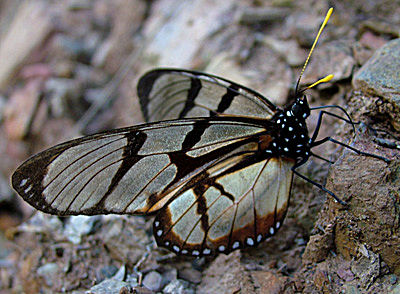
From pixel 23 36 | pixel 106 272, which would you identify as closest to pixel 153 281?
pixel 106 272

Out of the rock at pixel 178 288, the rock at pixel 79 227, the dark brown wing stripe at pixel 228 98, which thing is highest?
the dark brown wing stripe at pixel 228 98

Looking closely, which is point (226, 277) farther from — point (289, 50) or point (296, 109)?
point (289, 50)

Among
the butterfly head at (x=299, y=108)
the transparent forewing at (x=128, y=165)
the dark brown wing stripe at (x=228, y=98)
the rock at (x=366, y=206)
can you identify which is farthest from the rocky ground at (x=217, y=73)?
the dark brown wing stripe at (x=228, y=98)

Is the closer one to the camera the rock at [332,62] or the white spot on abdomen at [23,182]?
the white spot on abdomen at [23,182]

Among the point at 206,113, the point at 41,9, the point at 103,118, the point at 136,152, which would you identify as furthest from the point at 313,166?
the point at 41,9

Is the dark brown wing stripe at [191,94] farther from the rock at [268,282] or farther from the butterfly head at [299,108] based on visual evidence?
the rock at [268,282]

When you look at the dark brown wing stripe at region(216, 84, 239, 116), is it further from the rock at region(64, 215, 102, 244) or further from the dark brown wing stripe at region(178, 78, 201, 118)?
the rock at region(64, 215, 102, 244)
